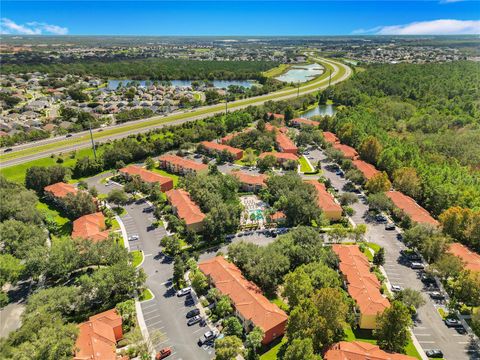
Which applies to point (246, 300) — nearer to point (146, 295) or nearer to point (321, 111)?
point (146, 295)

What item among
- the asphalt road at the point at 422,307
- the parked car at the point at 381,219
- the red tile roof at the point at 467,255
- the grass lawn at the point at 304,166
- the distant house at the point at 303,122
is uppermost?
the distant house at the point at 303,122

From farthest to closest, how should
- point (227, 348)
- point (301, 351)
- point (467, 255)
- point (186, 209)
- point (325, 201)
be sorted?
point (325, 201) → point (186, 209) → point (467, 255) → point (227, 348) → point (301, 351)

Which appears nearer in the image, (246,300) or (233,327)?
(233,327)

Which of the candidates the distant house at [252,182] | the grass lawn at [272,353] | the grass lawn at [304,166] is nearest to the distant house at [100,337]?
the grass lawn at [272,353]

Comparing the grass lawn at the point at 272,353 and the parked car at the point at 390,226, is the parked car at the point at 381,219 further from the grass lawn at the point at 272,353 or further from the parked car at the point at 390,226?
the grass lawn at the point at 272,353

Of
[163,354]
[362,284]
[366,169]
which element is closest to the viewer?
[163,354]

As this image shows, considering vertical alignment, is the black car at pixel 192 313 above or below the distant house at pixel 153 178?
below

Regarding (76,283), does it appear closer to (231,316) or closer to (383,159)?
(231,316)

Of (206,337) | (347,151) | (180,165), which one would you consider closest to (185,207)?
(180,165)
